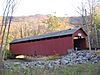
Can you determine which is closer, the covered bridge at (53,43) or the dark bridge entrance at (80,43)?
the covered bridge at (53,43)

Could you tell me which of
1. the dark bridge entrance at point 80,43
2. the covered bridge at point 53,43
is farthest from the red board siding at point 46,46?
the dark bridge entrance at point 80,43

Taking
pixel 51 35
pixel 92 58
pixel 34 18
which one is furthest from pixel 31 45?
pixel 34 18

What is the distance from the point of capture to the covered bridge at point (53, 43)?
25703mm

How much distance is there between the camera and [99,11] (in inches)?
1732

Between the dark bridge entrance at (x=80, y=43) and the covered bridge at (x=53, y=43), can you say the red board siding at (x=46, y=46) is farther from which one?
the dark bridge entrance at (x=80, y=43)

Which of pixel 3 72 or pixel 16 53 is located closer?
pixel 3 72

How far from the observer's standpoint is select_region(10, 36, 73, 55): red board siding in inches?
1010

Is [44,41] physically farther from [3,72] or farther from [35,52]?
[3,72]

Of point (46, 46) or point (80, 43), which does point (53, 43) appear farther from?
point (80, 43)

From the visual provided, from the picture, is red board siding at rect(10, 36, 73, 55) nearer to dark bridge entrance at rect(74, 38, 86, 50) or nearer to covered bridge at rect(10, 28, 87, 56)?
covered bridge at rect(10, 28, 87, 56)

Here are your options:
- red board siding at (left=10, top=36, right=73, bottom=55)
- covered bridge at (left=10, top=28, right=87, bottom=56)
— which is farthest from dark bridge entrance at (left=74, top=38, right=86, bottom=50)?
red board siding at (left=10, top=36, right=73, bottom=55)

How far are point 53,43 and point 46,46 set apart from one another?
965 mm

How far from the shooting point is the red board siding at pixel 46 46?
25656 millimetres

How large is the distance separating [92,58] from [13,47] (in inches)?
599
